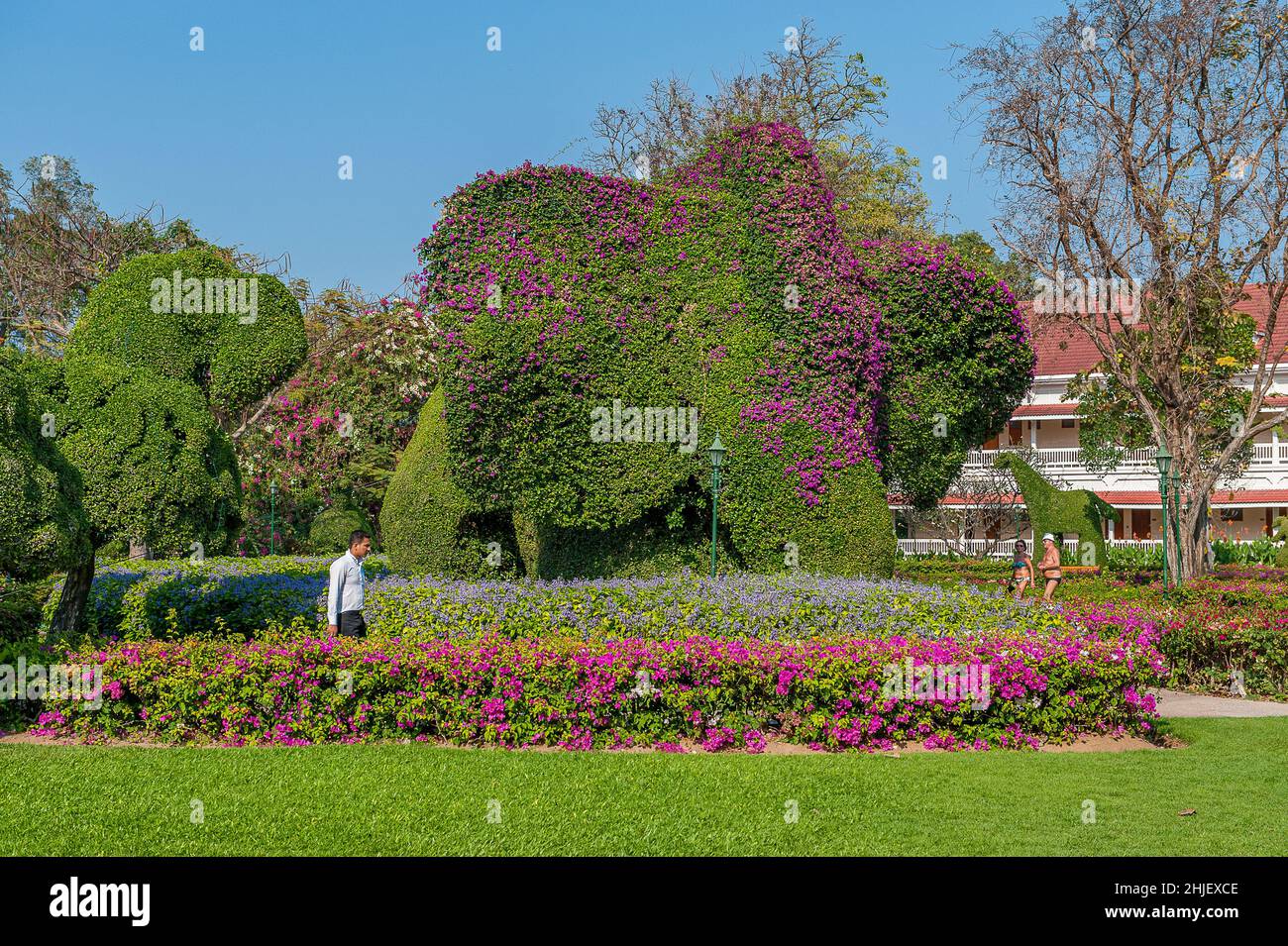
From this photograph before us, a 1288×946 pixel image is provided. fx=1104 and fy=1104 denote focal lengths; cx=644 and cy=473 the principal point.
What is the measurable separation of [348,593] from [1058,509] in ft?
66.1

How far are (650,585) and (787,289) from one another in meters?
3.57

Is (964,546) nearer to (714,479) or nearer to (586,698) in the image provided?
(714,479)

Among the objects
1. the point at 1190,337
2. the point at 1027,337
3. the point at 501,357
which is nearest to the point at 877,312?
the point at 1027,337

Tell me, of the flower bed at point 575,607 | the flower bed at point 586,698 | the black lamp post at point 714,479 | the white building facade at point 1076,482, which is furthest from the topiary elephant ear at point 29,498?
the white building facade at point 1076,482

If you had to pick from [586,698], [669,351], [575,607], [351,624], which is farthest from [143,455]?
[669,351]

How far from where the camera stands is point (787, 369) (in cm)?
1205

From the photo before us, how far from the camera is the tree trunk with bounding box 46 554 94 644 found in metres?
9.91

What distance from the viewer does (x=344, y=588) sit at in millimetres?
9422

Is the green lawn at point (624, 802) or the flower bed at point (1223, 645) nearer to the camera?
the green lawn at point (624, 802)
